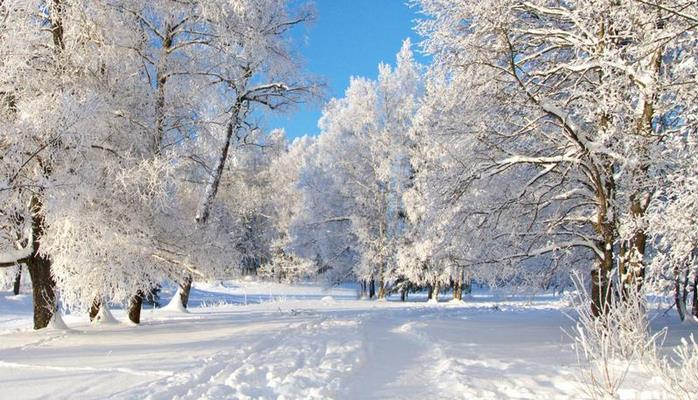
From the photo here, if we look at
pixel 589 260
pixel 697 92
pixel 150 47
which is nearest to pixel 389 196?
pixel 589 260

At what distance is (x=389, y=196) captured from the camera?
26.8 metres

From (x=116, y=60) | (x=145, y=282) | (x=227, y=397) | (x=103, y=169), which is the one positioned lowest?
(x=227, y=397)

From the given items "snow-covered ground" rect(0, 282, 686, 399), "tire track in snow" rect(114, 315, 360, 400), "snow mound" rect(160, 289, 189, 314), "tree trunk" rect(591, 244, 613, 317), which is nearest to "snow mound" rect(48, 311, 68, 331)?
"snow-covered ground" rect(0, 282, 686, 399)

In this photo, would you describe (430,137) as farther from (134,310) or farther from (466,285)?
(466,285)

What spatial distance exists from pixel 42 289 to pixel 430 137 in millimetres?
7769

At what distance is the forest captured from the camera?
7234mm

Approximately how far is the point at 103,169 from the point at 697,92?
28.7 feet

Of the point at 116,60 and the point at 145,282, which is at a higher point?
the point at 116,60

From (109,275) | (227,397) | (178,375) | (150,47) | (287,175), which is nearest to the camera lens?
(227,397)

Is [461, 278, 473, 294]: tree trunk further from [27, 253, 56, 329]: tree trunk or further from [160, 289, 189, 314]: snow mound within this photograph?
[27, 253, 56, 329]: tree trunk

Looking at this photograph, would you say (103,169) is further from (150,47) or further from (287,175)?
(287,175)

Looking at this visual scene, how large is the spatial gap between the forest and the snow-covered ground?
0.61m

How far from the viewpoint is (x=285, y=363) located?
7023mm

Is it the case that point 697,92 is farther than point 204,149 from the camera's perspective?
No
